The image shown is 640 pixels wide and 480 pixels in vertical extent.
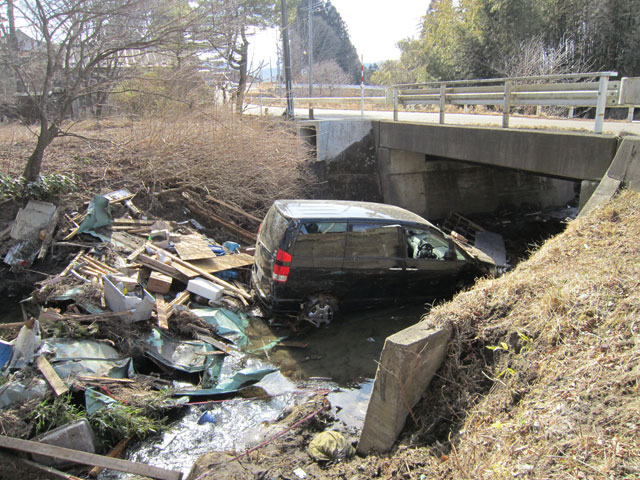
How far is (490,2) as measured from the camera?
25.6 m

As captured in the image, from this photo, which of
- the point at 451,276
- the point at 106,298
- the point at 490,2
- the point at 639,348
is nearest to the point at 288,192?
the point at 451,276

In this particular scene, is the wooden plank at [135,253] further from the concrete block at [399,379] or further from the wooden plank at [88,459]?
the concrete block at [399,379]

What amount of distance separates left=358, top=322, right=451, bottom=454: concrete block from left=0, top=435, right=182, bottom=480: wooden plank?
1869mm

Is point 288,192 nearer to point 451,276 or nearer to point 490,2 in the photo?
point 451,276

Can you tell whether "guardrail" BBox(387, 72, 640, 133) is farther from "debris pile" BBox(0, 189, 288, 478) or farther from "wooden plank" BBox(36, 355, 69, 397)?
"wooden plank" BBox(36, 355, 69, 397)

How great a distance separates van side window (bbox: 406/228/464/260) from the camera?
25.5 ft

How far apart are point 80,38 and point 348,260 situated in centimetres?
811

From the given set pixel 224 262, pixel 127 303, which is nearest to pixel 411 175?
pixel 224 262

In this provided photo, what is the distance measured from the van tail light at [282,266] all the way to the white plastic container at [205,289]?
4.19ft

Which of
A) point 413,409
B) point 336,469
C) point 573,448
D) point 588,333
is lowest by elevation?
point 336,469

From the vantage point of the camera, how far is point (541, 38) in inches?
947

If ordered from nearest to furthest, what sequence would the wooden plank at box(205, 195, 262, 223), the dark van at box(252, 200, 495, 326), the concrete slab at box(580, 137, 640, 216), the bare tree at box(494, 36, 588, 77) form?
the concrete slab at box(580, 137, 640, 216)
the dark van at box(252, 200, 495, 326)
the wooden plank at box(205, 195, 262, 223)
the bare tree at box(494, 36, 588, 77)

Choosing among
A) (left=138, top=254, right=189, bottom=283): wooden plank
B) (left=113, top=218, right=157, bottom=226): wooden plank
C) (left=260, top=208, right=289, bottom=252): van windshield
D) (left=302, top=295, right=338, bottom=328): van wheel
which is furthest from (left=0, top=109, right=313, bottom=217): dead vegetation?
(left=302, top=295, right=338, bottom=328): van wheel

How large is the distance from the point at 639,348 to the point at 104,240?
8.64 m
